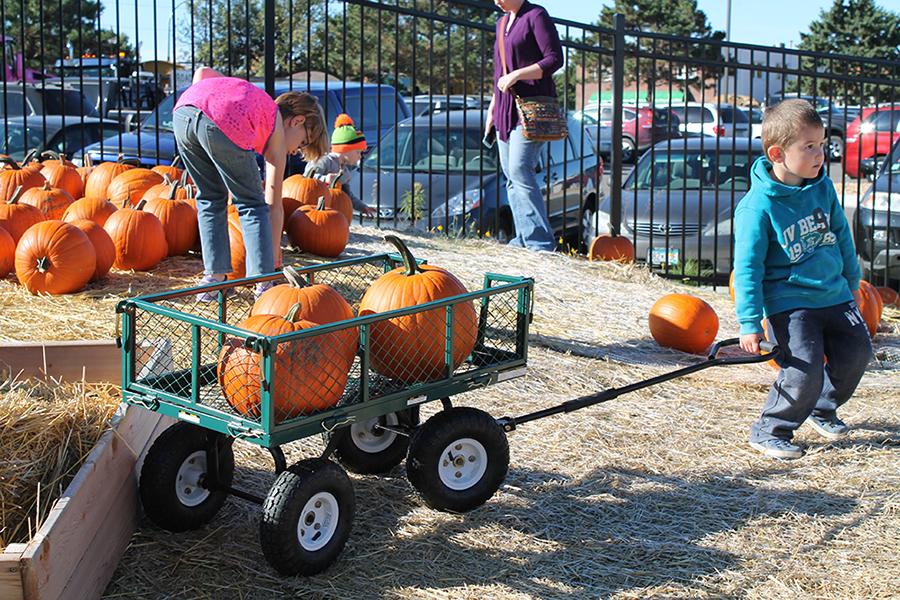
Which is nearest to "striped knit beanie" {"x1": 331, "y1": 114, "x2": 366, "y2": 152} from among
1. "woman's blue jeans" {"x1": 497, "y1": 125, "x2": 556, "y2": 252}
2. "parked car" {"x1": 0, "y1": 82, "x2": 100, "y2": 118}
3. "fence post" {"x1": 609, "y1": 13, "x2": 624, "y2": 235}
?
"woman's blue jeans" {"x1": 497, "y1": 125, "x2": 556, "y2": 252}

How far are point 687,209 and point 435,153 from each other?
2.91 metres

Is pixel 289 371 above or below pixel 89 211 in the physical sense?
below

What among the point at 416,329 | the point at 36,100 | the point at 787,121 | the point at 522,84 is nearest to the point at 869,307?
the point at 787,121

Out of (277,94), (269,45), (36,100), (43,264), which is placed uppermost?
(36,100)

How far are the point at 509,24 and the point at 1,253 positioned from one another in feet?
13.2

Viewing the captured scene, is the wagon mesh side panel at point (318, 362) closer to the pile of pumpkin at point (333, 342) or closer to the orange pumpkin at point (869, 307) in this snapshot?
the pile of pumpkin at point (333, 342)

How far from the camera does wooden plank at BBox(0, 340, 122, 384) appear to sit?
3.26 meters

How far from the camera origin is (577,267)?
285 inches

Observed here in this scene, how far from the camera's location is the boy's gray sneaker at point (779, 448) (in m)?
3.63

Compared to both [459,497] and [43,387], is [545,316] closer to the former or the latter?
[459,497]

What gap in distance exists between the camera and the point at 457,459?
2943mm

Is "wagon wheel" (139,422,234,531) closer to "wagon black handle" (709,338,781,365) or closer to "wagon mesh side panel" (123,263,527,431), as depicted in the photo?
"wagon mesh side panel" (123,263,527,431)

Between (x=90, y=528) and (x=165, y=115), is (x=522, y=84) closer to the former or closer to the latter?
(x=90, y=528)

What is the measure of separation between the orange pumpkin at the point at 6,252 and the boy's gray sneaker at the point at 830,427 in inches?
176
